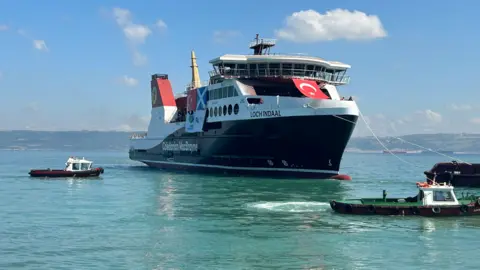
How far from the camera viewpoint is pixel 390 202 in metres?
33.3

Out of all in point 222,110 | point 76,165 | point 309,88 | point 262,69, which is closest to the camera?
point 309,88

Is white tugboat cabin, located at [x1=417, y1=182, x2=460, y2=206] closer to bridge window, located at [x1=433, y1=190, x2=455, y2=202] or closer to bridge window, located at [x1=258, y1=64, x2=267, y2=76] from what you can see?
bridge window, located at [x1=433, y1=190, x2=455, y2=202]

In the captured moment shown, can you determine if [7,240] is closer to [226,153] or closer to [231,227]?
[231,227]

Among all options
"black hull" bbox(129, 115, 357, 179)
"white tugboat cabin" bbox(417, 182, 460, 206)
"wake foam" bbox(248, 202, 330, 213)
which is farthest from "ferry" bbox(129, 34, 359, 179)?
"white tugboat cabin" bbox(417, 182, 460, 206)

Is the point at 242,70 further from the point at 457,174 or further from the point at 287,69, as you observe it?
the point at 457,174

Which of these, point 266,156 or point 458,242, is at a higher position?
point 266,156

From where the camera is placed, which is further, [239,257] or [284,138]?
[284,138]

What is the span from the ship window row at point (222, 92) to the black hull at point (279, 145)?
3.23m

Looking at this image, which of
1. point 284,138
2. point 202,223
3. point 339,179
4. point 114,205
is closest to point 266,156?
point 284,138

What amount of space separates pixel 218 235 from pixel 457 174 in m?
34.6

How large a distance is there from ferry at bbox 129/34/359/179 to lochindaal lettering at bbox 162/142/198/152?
0.12 meters

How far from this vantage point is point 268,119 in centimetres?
5378

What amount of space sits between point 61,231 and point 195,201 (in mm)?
13295

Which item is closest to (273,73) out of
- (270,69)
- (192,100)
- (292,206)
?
(270,69)
